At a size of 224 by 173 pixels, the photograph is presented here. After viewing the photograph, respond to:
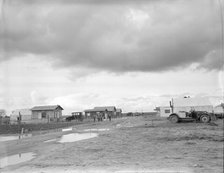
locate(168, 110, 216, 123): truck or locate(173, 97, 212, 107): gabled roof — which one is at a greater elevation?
locate(173, 97, 212, 107): gabled roof

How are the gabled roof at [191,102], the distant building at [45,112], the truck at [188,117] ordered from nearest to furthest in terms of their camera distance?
the truck at [188,117] → the gabled roof at [191,102] → the distant building at [45,112]

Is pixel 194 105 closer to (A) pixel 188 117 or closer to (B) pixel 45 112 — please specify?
(A) pixel 188 117

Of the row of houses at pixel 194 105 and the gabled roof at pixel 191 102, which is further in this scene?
the gabled roof at pixel 191 102

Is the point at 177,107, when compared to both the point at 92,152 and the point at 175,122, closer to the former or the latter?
the point at 175,122

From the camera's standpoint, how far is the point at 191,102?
51.0 meters

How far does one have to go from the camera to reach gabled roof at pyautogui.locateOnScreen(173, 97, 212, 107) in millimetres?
49756

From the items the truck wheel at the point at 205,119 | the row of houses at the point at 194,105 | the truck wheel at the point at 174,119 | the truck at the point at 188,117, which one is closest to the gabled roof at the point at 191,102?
the row of houses at the point at 194,105

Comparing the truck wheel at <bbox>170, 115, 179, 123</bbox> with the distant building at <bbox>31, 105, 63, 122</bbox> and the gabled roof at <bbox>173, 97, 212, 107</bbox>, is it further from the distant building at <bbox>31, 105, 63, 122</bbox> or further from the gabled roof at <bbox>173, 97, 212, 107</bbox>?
the distant building at <bbox>31, 105, 63, 122</bbox>

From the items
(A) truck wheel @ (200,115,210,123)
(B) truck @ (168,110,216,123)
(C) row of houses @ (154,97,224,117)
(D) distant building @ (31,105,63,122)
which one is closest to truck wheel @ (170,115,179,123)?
(B) truck @ (168,110,216,123)

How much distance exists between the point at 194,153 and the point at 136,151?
242 centimetres

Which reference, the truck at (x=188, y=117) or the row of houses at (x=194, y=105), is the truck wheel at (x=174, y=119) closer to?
the truck at (x=188, y=117)

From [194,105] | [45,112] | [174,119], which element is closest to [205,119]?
[174,119]

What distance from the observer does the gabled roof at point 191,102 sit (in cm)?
4976

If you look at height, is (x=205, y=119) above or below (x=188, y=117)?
below
